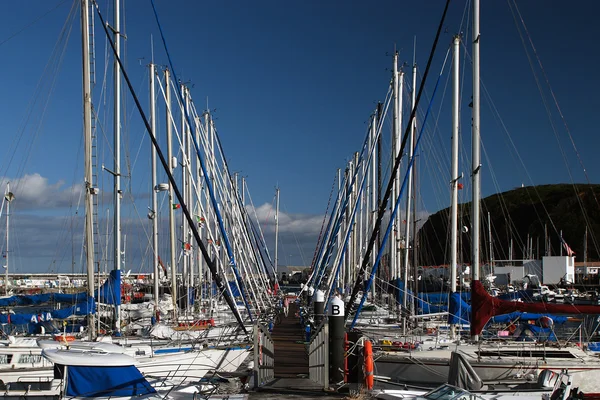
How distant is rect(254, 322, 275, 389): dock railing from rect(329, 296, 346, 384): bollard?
181cm

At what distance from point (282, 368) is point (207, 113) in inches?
1193

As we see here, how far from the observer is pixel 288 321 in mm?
45750

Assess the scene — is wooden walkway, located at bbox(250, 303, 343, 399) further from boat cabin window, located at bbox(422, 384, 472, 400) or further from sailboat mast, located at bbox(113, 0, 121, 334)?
sailboat mast, located at bbox(113, 0, 121, 334)

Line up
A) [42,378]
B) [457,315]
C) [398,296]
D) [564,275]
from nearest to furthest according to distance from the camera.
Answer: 1. [42,378]
2. [457,315]
3. [398,296]
4. [564,275]

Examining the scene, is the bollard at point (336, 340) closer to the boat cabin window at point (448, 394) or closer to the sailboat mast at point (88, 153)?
the boat cabin window at point (448, 394)

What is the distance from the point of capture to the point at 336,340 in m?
16.5

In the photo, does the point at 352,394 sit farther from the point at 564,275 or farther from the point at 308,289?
the point at 564,275

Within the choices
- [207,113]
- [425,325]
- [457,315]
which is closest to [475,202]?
[457,315]

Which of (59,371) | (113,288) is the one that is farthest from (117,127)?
(59,371)

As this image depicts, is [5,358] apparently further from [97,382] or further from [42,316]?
[42,316]

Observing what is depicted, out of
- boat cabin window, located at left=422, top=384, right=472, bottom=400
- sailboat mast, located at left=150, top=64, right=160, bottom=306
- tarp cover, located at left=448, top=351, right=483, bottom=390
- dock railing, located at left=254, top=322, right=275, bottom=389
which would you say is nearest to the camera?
boat cabin window, located at left=422, top=384, right=472, bottom=400

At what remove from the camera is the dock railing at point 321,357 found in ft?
53.4

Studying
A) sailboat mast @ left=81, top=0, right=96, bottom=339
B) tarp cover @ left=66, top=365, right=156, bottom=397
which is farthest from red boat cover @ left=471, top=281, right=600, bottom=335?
sailboat mast @ left=81, top=0, right=96, bottom=339

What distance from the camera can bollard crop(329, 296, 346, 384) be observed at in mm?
→ 16438
